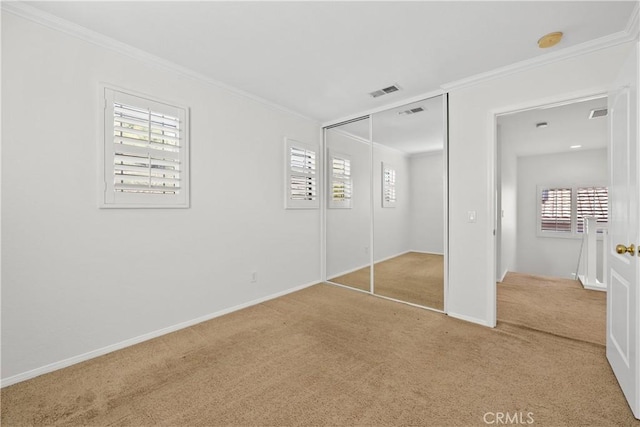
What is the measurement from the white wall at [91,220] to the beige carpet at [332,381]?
1.00 feet

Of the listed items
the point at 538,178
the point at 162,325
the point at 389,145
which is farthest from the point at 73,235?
the point at 538,178

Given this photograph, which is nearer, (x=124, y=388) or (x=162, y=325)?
(x=124, y=388)

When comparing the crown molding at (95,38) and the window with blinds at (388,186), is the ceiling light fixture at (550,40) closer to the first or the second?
the crown molding at (95,38)

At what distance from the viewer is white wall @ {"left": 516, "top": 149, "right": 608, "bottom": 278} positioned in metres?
6.07

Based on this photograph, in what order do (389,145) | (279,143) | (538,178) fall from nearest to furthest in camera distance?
(279,143) → (389,145) → (538,178)

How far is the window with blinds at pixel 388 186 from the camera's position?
213 inches

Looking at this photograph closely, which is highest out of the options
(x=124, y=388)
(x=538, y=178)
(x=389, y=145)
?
(x=389, y=145)

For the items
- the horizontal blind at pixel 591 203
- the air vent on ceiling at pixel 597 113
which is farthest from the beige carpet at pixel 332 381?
the horizontal blind at pixel 591 203

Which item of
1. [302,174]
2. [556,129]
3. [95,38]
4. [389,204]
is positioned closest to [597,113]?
[556,129]

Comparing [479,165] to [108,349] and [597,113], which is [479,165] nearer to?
[597,113]

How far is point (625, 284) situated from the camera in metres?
1.71

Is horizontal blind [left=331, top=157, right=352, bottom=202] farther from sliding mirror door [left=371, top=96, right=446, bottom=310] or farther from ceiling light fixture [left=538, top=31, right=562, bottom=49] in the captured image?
ceiling light fixture [left=538, top=31, right=562, bottom=49]

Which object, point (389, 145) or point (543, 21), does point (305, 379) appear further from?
point (389, 145)

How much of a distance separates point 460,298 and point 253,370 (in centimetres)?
223
